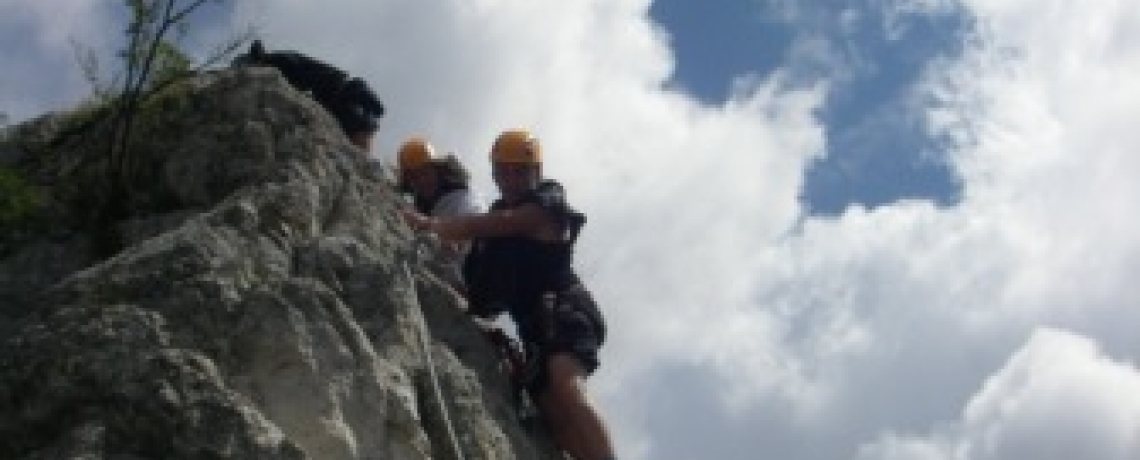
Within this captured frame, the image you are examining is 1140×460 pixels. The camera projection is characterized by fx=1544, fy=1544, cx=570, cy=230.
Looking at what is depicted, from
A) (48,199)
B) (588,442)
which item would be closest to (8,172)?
(48,199)

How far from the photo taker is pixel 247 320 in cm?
933

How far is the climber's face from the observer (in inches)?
487

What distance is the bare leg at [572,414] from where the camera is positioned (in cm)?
1129

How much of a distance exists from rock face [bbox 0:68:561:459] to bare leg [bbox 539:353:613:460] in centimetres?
18

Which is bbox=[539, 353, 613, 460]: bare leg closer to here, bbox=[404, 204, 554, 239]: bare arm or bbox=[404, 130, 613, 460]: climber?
bbox=[404, 130, 613, 460]: climber

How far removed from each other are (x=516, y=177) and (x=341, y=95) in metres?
2.66

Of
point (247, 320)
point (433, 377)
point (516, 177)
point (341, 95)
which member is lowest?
point (247, 320)

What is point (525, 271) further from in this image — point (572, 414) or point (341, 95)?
point (341, 95)

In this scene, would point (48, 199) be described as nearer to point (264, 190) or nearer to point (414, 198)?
point (264, 190)

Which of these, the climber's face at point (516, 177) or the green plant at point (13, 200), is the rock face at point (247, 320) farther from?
the climber's face at point (516, 177)

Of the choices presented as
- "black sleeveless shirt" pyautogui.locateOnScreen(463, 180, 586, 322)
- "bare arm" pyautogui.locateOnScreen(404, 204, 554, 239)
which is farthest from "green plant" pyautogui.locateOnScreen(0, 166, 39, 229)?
"black sleeveless shirt" pyautogui.locateOnScreen(463, 180, 586, 322)

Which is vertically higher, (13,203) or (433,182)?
(433,182)

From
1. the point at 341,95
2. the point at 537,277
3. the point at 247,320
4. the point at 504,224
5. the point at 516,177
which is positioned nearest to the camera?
the point at 247,320

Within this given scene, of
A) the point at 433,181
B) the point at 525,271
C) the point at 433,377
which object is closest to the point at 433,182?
the point at 433,181
